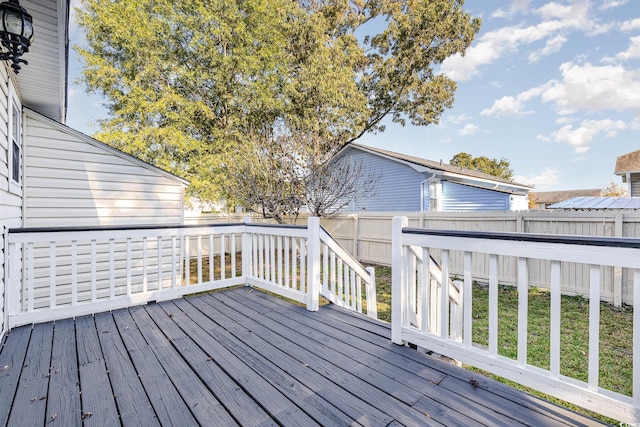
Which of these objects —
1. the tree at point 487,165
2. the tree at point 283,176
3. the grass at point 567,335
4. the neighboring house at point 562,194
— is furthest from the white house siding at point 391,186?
the neighboring house at point 562,194

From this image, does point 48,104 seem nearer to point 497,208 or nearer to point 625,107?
point 497,208

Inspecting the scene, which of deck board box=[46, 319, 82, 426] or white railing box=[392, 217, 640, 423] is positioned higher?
white railing box=[392, 217, 640, 423]

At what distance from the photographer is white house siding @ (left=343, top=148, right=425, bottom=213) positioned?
11188 millimetres

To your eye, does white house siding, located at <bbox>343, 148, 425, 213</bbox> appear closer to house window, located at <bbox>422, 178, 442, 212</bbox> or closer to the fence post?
house window, located at <bbox>422, 178, 442, 212</bbox>

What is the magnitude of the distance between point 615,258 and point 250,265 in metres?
4.06

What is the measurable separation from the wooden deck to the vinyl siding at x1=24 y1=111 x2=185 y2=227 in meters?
2.44

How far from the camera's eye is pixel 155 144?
29.7 ft

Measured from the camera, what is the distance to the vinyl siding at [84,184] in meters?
4.43

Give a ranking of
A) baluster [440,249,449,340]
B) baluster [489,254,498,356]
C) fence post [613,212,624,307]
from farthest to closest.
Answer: fence post [613,212,624,307] < baluster [440,249,449,340] < baluster [489,254,498,356]

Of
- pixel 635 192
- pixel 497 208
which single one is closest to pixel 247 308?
pixel 497 208

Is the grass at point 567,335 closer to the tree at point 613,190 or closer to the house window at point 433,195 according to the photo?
the house window at point 433,195

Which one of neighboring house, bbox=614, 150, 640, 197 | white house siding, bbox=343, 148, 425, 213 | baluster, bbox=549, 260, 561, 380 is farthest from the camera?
white house siding, bbox=343, 148, 425, 213

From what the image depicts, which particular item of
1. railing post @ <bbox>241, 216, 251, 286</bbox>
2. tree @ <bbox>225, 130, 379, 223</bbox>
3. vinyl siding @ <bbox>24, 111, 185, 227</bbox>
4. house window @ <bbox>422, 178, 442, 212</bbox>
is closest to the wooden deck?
railing post @ <bbox>241, 216, 251, 286</bbox>

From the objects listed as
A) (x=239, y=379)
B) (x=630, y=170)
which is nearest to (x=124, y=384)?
(x=239, y=379)
